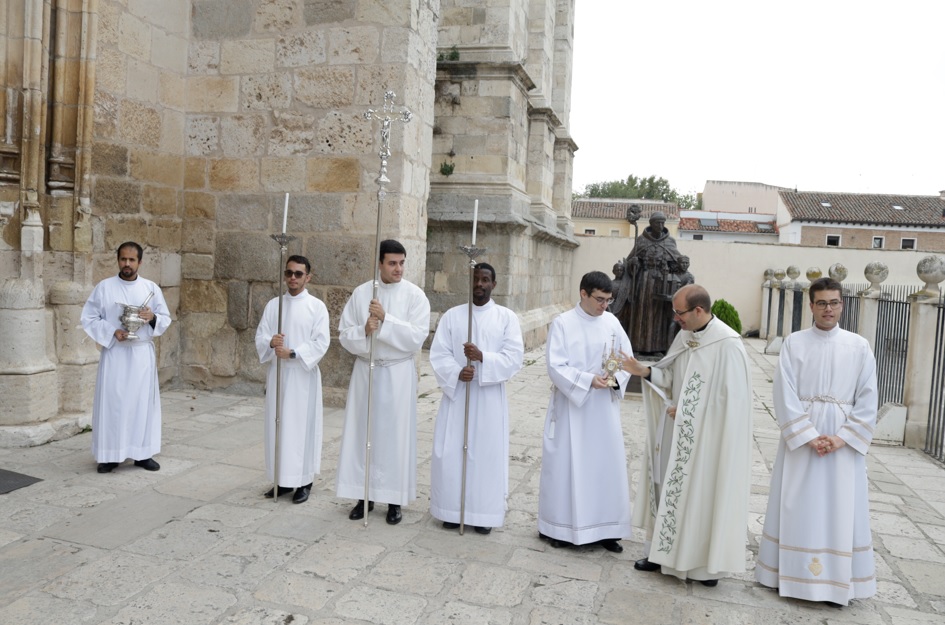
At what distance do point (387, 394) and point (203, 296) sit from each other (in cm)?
426

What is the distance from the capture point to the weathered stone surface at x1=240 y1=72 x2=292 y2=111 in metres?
7.73

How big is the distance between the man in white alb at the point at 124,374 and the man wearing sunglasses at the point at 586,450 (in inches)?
116

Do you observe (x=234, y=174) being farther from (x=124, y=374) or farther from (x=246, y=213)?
(x=124, y=374)

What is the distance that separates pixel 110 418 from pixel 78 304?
1.61 m

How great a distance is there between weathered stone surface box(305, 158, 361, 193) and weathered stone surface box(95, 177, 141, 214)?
1654 millimetres

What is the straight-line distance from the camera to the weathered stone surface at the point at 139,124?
23.6 feet

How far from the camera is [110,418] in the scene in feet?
17.2

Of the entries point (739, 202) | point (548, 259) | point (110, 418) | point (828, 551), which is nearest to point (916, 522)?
point (828, 551)

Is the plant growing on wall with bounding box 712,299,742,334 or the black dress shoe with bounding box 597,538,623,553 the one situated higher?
the plant growing on wall with bounding box 712,299,742,334

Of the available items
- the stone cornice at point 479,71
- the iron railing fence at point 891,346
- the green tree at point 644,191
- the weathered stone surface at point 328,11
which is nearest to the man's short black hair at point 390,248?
the weathered stone surface at point 328,11

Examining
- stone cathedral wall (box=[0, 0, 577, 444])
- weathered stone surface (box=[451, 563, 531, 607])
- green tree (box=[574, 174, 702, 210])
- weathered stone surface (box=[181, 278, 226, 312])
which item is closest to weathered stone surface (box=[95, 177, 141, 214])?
stone cathedral wall (box=[0, 0, 577, 444])

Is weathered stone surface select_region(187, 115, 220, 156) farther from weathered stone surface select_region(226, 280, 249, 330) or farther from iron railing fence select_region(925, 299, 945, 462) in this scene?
iron railing fence select_region(925, 299, 945, 462)

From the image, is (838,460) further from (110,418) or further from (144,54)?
(144,54)

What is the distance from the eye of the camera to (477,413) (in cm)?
449
